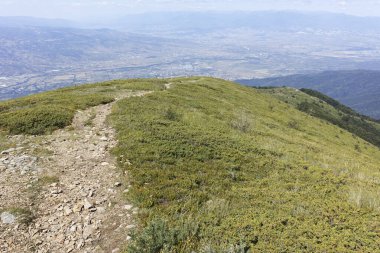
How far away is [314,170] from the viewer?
18.6m

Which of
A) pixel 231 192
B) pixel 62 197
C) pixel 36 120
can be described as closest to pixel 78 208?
pixel 62 197

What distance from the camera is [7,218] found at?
1178cm

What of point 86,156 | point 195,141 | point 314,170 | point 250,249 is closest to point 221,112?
point 195,141

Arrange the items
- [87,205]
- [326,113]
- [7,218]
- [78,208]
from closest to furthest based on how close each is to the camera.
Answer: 1. [7,218]
2. [78,208]
3. [87,205]
4. [326,113]

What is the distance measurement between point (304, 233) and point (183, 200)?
5.15m

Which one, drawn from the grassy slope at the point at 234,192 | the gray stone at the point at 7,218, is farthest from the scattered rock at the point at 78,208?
the gray stone at the point at 7,218

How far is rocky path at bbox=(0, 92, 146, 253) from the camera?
11016mm

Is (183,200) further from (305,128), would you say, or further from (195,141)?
(305,128)

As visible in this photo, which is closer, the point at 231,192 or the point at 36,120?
the point at 231,192

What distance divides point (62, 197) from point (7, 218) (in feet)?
7.34

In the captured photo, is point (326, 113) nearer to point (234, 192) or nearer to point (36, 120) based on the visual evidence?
point (234, 192)

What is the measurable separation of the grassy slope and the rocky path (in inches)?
40.5

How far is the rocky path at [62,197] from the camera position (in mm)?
11016

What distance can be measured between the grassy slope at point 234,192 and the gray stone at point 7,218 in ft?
15.1
